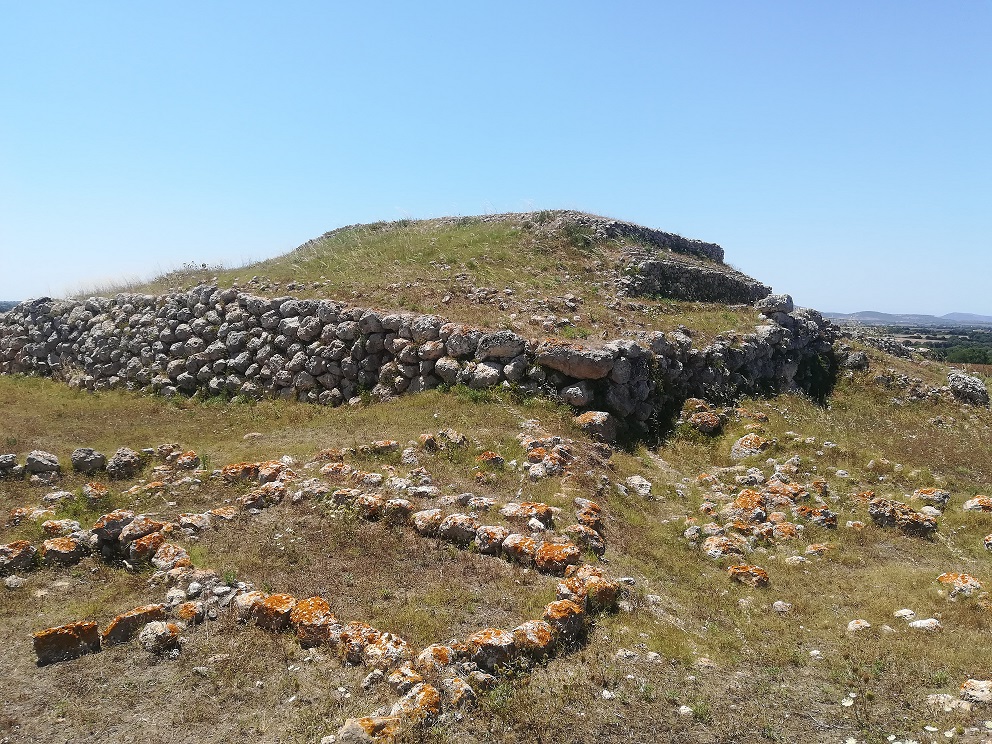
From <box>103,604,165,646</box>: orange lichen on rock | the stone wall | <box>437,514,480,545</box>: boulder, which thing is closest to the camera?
<box>103,604,165,646</box>: orange lichen on rock

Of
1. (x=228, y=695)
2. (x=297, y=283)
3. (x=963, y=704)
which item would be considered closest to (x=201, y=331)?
(x=297, y=283)

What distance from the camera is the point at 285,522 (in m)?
10.7

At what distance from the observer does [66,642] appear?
7223 mm

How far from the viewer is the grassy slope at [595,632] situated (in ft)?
20.5

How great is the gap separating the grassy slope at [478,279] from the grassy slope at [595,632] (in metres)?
7.82

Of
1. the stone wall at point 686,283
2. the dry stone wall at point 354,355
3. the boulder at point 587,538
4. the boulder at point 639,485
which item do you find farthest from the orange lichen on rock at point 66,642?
the stone wall at point 686,283

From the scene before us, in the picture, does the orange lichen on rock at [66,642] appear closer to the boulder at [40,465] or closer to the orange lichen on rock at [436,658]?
the orange lichen on rock at [436,658]

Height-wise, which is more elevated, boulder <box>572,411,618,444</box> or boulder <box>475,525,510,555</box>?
boulder <box>572,411,618,444</box>

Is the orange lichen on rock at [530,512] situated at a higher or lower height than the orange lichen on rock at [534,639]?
higher

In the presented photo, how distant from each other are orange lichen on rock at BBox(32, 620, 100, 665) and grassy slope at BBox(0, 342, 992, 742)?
17cm

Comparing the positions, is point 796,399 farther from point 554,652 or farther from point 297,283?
point 297,283

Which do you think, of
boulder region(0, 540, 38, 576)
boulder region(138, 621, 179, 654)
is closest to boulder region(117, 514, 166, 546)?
boulder region(0, 540, 38, 576)

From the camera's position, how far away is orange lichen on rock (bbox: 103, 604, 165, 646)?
7.48 meters

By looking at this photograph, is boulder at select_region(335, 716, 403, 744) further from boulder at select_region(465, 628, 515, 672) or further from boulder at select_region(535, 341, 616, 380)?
boulder at select_region(535, 341, 616, 380)
